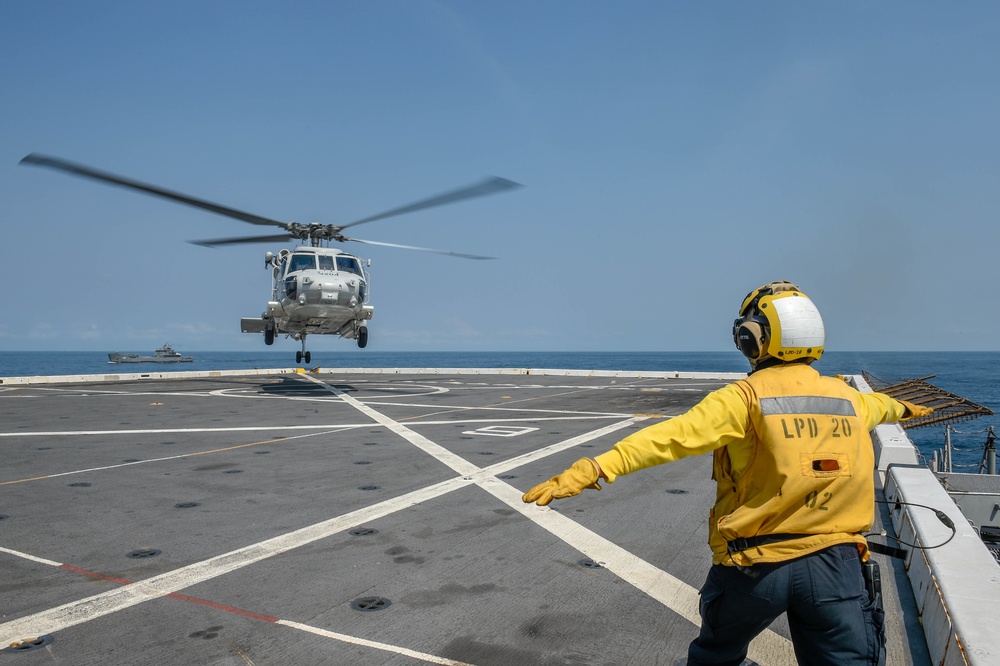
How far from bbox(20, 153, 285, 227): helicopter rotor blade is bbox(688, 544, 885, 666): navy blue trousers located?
17.6m

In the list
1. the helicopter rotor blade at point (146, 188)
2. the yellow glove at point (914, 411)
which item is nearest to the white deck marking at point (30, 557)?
the yellow glove at point (914, 411)

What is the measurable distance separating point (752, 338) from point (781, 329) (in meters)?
0.15

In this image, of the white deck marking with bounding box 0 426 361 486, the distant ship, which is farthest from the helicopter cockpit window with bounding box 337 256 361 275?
the distant ship

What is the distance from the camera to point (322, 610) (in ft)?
15.7

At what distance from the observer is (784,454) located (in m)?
2.92

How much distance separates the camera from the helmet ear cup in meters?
3.21

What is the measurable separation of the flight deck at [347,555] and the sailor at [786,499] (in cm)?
134

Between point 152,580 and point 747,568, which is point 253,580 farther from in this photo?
point 747,568

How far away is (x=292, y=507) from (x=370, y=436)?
19.2 feet

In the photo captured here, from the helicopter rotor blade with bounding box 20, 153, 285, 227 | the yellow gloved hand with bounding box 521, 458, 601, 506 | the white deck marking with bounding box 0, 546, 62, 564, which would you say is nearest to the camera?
the yellow gloved hand with bounding box 521, 458, 601, 506

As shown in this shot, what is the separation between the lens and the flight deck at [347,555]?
168 inches

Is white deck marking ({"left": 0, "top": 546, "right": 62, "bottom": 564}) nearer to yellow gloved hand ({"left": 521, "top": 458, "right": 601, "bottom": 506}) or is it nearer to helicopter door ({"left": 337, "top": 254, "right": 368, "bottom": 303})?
yellow gloved hand ({"left": 521, "top": 458, "right": 601, "bottom": 506})

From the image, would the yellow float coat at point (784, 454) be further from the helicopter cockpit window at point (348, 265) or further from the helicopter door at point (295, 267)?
the helicopter cockpit window at point (348, 265)

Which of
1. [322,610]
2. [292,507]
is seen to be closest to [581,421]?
[292,507]
